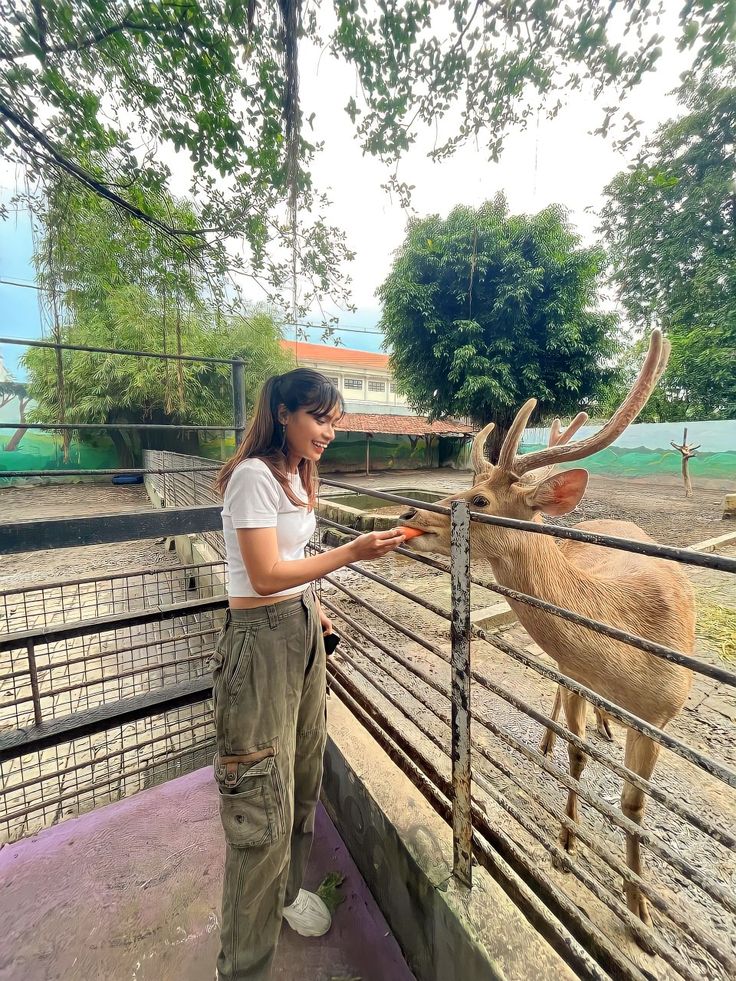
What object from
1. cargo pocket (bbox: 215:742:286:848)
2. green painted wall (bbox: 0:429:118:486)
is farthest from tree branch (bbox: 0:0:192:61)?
green painted wall (bbox: 0:429:118:486)

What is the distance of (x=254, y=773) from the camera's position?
1.04 metres

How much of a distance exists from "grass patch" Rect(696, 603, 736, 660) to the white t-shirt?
414cm

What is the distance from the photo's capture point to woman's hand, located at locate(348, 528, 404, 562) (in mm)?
1035

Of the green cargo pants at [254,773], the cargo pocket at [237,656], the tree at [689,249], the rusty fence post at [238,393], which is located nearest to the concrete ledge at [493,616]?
the rusty fence post at [238,393]

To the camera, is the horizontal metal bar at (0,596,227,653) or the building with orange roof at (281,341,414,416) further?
the building with orange roof at (281,341,414,416)

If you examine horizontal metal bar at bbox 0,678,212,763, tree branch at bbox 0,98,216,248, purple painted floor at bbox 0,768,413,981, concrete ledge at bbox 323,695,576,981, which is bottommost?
purple painted floor at bbox 0,768,413,981

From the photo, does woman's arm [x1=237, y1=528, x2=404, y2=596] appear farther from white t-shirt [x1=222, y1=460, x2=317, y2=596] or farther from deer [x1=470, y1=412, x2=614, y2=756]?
deer [x1=470, y1=412, x2=614, y2=756]

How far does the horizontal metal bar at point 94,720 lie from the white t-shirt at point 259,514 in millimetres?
919

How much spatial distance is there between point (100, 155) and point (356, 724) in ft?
12.3

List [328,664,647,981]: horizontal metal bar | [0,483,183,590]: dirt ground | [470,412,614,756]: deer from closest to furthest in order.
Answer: [328,664,647,981]: horizontal metal bar
[470,412,614,756]: deer
[0,483,183,590]: dirt ground

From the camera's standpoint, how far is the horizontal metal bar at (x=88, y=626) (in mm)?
1466

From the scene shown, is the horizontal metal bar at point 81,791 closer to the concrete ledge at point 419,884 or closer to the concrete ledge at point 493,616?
the concrete ledge at point 419,884

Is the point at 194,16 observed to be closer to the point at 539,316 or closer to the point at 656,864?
the point at 656,864

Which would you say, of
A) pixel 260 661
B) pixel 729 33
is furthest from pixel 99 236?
pixel 729 33
